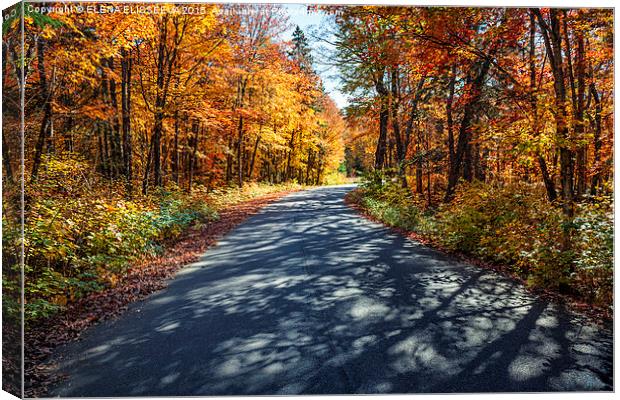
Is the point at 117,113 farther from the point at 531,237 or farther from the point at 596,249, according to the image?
the point at 596,249

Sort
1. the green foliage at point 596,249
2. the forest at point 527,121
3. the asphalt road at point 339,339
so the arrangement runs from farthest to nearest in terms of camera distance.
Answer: the forest at point 527,121 → the green foliage at point 596,249 → the asphalt road at point 339,339

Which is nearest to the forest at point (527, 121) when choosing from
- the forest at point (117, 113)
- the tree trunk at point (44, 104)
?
the forest at point (117, 113)

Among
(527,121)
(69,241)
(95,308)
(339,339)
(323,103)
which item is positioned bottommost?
(95,308)

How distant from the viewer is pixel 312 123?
22922 millimetres

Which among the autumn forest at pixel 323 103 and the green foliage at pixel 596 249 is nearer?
the green foliage at pixel 596 249

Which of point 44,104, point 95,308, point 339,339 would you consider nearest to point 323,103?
point 44,104

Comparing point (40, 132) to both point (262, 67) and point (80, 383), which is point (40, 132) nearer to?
point (80, 383)

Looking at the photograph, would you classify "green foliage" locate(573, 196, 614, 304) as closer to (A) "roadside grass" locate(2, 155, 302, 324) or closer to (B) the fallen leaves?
(B) the fallen leaves

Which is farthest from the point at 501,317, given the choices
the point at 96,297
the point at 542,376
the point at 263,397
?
the point at 96,297

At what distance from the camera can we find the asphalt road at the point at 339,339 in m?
3.06

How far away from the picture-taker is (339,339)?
3740 mm

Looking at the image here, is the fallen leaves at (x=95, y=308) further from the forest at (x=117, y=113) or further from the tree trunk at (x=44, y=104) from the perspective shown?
the tree trunk at (x=44, y=104)

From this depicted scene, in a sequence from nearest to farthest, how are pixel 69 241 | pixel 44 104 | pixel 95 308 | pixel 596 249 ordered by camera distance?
1. pixel 596 249
2. pixel 95 308
3. pixel 69 241
4. pixel 44 104

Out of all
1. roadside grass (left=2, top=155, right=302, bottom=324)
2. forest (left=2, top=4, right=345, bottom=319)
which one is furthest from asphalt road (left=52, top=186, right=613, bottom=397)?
forest (left=2, top=4, right=345, bottom=319)
